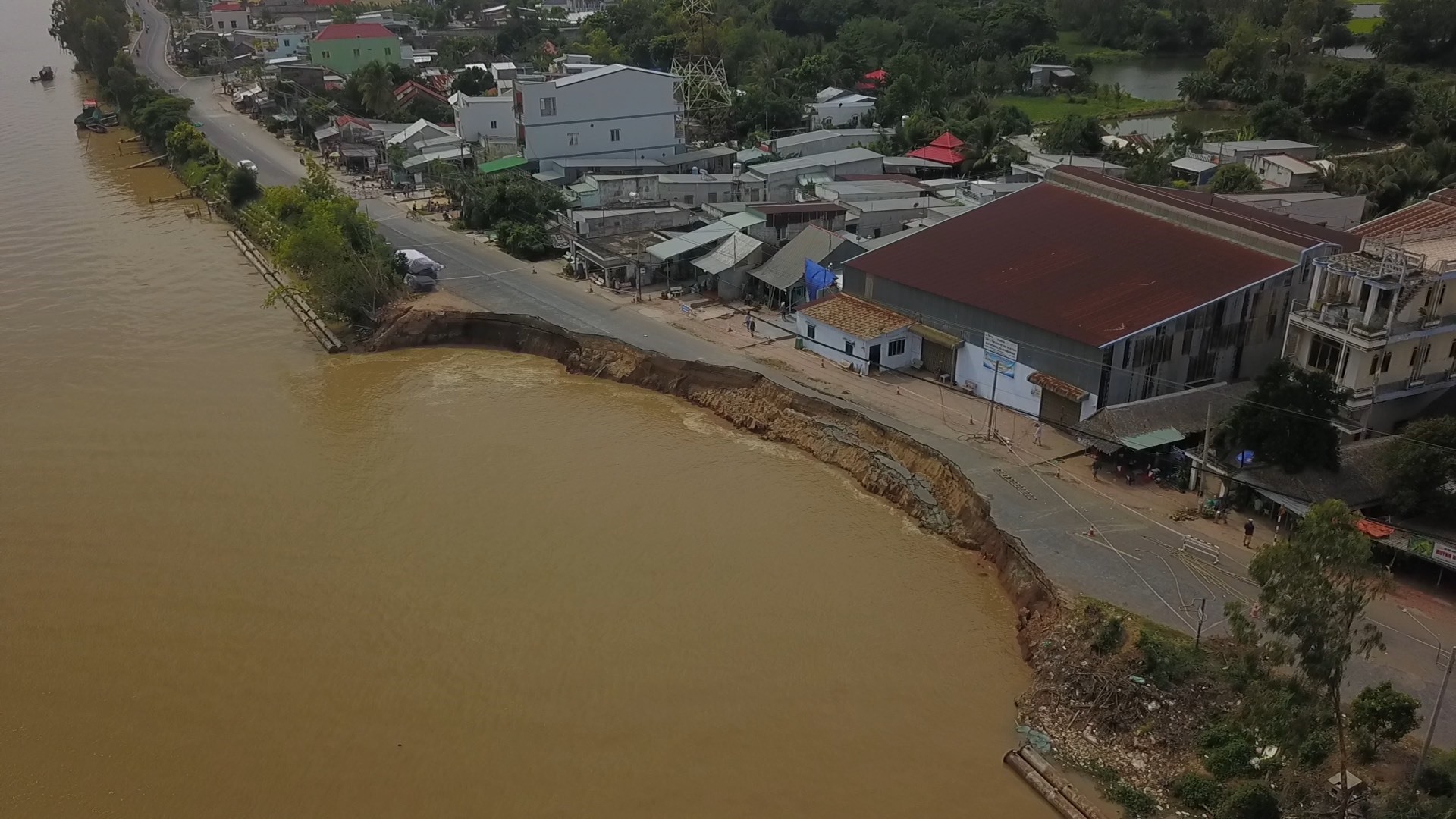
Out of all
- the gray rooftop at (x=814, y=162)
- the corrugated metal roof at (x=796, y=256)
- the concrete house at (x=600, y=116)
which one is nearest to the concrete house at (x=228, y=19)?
the concrete house at (x=600, y=116)

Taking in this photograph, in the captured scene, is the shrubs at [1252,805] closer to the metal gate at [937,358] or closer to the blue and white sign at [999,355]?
the blue and white sign at [999,355]

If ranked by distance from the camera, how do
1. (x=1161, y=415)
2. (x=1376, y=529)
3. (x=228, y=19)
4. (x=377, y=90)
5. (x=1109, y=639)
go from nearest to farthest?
1. (x=1109, y=639)
2. (x=1376, y=529)
3. (x=1161, y=415)
4. (x=377, y=90)
5. (x=228, y=19)

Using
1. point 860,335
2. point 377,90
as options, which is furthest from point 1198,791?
point 377,90

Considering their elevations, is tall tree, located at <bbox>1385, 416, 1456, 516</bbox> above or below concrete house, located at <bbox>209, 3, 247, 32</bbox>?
below

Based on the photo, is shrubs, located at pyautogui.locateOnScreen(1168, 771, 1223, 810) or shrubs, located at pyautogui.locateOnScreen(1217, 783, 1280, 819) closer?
shrubs, located at pyautogui.locateOnScreen(1217, 783, 1280, 819)

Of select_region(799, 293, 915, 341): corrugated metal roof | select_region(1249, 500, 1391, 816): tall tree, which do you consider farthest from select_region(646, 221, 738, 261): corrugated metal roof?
select_region(1249, 500, 1391, 816): tall tree

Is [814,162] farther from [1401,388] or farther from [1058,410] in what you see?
[1401,388]

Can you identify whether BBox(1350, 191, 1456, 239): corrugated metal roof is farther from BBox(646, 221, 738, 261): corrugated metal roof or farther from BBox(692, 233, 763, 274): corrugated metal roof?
BBox(646, 221, 738, 261): corrugated metal roof
